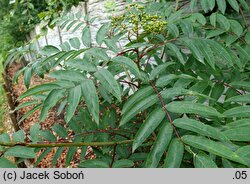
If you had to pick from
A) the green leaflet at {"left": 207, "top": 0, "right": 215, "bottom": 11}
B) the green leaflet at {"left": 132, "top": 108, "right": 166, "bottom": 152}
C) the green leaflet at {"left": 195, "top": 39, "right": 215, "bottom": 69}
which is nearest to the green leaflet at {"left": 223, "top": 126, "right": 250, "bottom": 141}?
the green leaflet at {"left": 132, "top": 108, "right": 166, "bottom": 152}

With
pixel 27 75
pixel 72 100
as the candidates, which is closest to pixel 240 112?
pixel 72 100

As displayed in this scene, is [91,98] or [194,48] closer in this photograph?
[91,98]

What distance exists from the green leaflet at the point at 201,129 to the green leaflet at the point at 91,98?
0.86ft

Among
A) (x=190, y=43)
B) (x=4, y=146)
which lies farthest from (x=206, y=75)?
(x=4, y=146)

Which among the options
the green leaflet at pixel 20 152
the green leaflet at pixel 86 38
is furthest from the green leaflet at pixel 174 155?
the green leaflet at pixel 86 38

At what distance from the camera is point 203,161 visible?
731 mm

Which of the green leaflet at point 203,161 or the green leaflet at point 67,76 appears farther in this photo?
the green leaflet at point 67,76

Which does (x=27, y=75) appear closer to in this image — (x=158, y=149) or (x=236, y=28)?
(x=158, y=149)

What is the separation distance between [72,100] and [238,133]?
53cm

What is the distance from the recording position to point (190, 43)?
44.7 inches

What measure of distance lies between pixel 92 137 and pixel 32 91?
0.49 m

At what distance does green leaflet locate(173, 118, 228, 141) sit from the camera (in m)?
0.75

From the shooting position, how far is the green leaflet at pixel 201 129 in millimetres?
747

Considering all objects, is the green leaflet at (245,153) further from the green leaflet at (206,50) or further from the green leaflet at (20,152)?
the green leaflet at (20,152)
